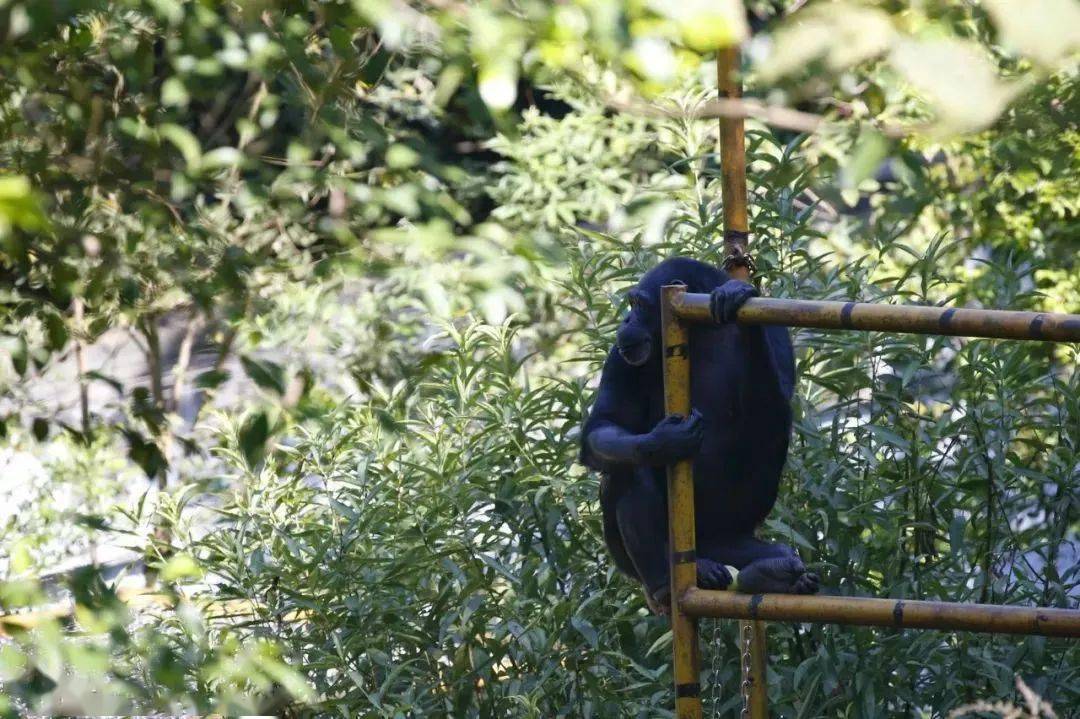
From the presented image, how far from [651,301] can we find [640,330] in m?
0.11

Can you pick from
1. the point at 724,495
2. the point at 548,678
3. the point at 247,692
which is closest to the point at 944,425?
the point at 724,495

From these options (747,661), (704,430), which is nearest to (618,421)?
(704,430)

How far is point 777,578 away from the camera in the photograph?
9.11 feet

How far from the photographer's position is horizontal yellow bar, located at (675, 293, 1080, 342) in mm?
2275

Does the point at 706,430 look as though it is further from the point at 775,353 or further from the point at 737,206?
the point at 737,206

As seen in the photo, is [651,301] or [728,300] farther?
[651,301]

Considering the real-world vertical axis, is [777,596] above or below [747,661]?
above

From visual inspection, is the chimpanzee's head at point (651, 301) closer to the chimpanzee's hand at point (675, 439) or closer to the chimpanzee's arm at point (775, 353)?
the chimpanzee's arm at point (775, 353)

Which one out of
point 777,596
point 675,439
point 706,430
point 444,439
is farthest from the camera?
point 444,439

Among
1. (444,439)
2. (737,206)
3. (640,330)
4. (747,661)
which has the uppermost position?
(737,206)

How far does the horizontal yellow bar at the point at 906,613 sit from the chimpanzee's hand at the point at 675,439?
33 centimetres

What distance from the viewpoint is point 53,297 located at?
284 centimetres

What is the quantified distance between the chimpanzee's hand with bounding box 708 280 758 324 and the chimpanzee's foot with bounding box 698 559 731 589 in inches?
26.3

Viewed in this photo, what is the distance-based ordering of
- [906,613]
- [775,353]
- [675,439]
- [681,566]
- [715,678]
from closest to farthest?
[906,613] < [681,566] < [675,439] < [775,353] < [715,678]
